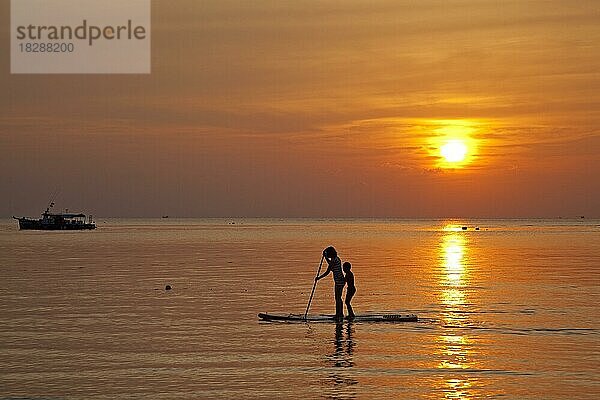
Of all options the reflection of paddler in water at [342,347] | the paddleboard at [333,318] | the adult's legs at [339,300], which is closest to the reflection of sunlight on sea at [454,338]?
the paddleboard at [333,318]

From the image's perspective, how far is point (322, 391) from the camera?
71.8ft

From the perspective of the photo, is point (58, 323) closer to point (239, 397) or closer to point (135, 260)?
point (239, 397)

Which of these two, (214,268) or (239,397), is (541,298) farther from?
(214,268)

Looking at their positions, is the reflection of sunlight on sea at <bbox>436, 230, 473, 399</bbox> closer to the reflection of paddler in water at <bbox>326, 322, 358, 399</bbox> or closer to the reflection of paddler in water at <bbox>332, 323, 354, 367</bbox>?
the reflection of paddler in water at <bbox>326, 322, 358, 399</bbox>

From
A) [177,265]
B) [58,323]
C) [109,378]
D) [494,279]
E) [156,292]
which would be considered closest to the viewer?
[109,378]

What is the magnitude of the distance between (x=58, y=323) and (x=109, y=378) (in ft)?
38.2

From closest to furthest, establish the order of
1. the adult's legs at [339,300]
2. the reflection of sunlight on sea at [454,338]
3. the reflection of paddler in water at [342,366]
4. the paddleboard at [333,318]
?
1. the reflection of paddler in water at [342,366]
2. the reflection of sunlight on sea at [454,338]
3. the adult's legs at [339,300]
4. the paddleboard at [333,318]

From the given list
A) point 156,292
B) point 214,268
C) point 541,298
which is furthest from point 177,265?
point 541,298

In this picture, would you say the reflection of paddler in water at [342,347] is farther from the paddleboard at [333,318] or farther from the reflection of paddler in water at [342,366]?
the paddleboard at [333,318]

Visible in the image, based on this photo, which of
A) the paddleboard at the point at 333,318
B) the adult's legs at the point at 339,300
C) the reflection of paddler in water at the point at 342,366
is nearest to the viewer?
the reflection of paddler in water at the point at 342,366

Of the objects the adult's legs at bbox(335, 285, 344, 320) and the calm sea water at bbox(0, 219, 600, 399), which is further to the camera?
the adult's legs at bbox(335, 285, 344, 320)

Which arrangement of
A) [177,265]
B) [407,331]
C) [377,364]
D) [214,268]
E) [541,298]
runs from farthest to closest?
[177,265] → [214,268] → [541,298] → [407,331] → [377,364]

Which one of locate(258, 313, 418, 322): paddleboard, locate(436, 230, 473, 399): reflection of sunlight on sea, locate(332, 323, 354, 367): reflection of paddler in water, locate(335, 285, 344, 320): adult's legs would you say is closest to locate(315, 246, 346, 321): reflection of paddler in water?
locate(335, 285, 344, 320): adult's legs

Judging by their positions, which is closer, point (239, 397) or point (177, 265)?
point (239, 397)
